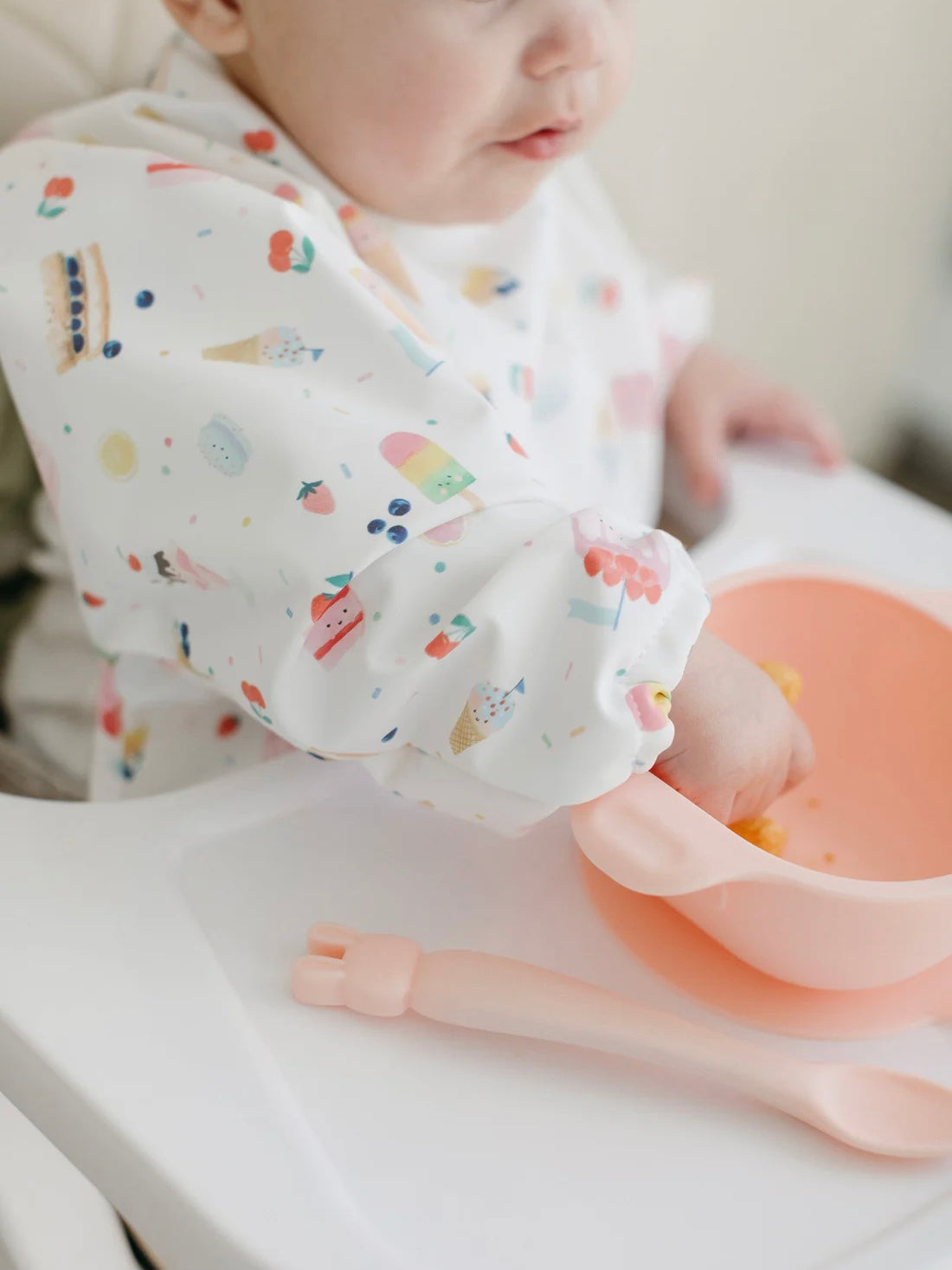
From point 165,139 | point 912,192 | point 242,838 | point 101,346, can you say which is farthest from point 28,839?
point 912,192

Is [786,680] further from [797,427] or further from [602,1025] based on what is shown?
[797,427]

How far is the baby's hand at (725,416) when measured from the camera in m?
Answer: 0.78

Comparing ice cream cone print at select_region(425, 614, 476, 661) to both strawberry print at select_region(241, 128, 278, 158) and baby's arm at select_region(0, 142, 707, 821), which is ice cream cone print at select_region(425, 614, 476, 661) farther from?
strawberry print at select_region(241, 128, 278, 158)

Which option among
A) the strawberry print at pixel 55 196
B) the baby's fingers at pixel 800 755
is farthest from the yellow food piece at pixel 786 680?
the strawberry print at pixel 55 196

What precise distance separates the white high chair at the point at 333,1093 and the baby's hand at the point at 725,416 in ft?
1.06

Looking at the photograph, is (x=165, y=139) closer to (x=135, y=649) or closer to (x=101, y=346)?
(x=101, y=346)

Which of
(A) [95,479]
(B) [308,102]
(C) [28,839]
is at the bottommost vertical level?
(C) [28,839]

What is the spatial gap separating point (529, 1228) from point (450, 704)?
0.17 m

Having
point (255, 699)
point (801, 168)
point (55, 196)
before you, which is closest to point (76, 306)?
point (55, 196)

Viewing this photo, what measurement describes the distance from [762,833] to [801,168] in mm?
754

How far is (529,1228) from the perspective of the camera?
1.30 ft

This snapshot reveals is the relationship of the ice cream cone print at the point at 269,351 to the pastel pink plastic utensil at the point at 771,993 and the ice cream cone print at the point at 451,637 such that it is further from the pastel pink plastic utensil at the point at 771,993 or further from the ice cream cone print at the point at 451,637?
the pastel pink plastic utensil at the point at 771,993

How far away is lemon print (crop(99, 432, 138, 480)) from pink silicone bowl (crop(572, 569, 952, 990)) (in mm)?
221

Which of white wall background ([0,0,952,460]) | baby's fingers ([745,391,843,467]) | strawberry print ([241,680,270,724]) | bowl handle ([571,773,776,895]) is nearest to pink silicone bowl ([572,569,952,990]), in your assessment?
bowl handle ([571,773,776,895])
